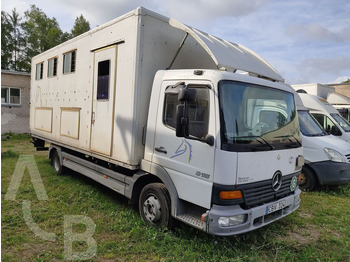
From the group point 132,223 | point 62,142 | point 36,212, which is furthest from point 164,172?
point 62,142

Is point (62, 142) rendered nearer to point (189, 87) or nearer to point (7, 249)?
point (7, 249)

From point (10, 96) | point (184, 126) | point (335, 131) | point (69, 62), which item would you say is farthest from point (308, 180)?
point (10, 96)

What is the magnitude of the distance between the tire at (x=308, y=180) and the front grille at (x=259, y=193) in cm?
312

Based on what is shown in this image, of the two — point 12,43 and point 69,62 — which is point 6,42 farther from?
point 69,62

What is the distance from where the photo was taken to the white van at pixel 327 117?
320 inches

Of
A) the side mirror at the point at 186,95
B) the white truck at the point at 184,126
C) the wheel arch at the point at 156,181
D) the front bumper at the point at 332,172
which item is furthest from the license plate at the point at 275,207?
the front bumper at the point at 332,172

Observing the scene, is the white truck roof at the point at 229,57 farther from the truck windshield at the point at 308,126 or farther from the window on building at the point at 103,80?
the truck windshield at the point at 308,126

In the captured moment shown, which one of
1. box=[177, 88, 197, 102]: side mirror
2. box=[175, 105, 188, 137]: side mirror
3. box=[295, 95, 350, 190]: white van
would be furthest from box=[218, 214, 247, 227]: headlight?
box=[295, 95, 350, 190]: white van

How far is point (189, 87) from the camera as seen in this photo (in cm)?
363

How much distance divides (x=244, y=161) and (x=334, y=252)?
6.71 ft

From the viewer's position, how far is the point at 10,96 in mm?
15891

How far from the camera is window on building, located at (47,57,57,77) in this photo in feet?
23.3

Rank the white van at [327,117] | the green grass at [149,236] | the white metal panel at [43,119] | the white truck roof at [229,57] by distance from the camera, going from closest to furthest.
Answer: the green grass at [149,236], the white truck roof at [229,57], the white metal panel at [43,119], the white van at [327,117]

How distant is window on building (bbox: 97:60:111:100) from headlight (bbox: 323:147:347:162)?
5.16 metres
